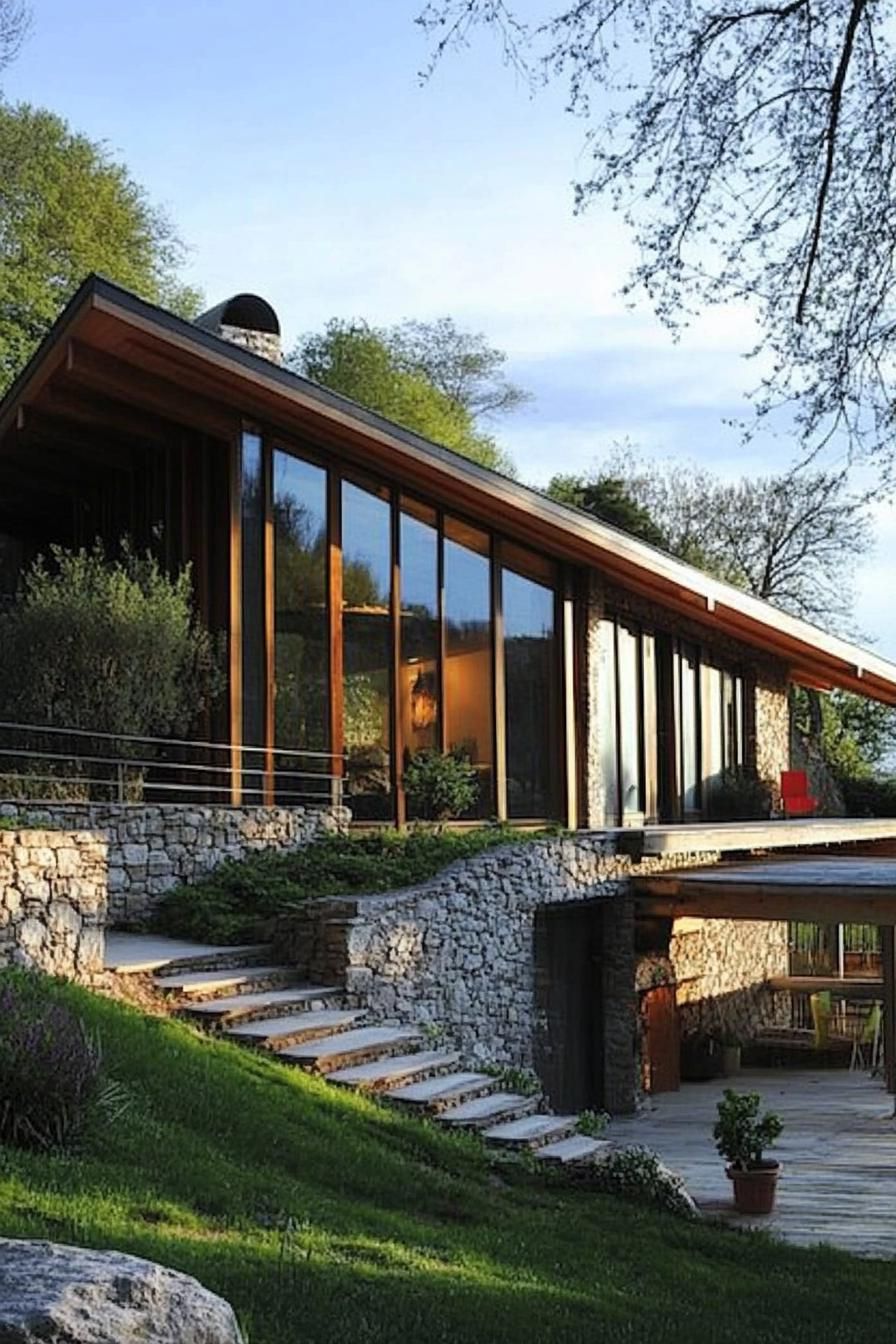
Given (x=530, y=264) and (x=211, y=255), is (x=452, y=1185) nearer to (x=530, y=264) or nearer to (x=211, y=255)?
(x=530, y=264)

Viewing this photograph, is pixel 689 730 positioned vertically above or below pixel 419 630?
below

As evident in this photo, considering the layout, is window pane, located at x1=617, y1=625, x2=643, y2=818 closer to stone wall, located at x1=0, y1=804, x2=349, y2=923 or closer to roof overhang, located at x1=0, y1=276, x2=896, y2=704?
roof overhang, located at x1=0, y1=276, x2=896, y2=704

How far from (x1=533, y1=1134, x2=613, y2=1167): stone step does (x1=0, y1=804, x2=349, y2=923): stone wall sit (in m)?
3.83

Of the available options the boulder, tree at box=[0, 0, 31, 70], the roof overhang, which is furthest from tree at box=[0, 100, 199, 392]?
the boulder

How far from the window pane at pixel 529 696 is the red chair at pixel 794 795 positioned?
6.64 metres

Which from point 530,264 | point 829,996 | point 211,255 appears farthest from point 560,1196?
point 211,255

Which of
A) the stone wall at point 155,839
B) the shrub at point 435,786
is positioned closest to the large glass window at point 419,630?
the shrub at point 435,786

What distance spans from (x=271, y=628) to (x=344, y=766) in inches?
57.5

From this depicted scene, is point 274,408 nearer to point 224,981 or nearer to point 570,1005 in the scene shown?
point 224,981

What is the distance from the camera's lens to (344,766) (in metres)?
14.8

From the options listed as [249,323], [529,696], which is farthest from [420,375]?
[529,696]

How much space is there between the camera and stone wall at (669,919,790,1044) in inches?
673

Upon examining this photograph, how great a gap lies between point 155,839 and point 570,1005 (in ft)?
15.7

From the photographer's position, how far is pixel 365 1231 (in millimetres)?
6367
